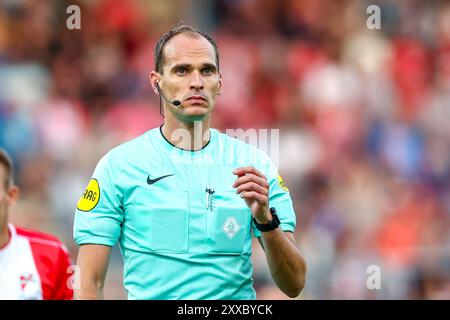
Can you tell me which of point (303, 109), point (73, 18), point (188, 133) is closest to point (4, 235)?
point (188, 133)

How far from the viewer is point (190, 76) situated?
4.73 meters

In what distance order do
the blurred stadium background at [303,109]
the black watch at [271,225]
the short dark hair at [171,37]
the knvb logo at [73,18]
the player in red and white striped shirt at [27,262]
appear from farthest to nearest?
the knvb logo at [73,18], the blurred stadium background at [303,109], the player in red and white striped shirt at [27,262], the short dark hair at [171,37], the black watch at [271,225]

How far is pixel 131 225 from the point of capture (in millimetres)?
4609

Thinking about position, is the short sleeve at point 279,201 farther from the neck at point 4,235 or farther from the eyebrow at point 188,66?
the neck at point 4,235

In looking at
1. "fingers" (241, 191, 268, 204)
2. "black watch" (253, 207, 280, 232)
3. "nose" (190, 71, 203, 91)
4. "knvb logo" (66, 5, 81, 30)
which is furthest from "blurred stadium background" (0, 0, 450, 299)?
"fingers" (241, 191, 268, 204)

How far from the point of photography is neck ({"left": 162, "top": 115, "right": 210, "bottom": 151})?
4.75 m

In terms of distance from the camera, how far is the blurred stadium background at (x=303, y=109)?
995cm

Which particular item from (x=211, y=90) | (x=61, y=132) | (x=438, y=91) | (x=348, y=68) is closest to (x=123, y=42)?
(x=61, y=132)

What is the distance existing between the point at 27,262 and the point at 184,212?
1942 millimetres

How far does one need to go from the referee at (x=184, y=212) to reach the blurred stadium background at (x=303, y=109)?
4.33 metres

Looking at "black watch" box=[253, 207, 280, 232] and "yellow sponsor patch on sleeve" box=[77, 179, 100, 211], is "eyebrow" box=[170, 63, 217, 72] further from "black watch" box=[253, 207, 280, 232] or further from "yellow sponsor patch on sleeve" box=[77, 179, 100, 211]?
"black watch" box=[253, 207, 280, 232]

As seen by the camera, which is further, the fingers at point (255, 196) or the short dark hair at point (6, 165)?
the short dark hair at point (6, 165)

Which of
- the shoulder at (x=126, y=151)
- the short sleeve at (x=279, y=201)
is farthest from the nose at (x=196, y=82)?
the short sleeve at (x=279, y=201)
